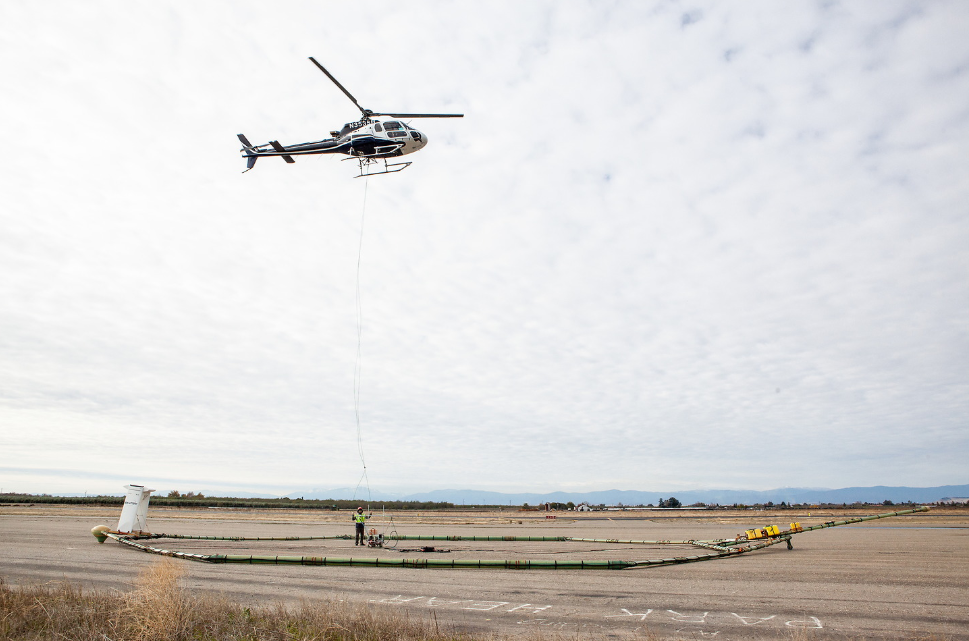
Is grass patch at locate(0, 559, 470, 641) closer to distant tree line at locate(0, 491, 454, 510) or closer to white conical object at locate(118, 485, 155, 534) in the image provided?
white conical object at locate(118, 485, 155, 534)

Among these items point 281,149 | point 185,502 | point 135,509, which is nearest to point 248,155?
point 281,149

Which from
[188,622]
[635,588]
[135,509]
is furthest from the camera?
[135,509]

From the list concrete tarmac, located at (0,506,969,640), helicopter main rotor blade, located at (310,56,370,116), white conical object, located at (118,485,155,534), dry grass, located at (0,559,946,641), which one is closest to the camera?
dry grass, located at (0,559,946,641)

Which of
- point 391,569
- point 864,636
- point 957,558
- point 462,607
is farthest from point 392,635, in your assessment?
point 957,558

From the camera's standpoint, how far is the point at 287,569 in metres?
20.3

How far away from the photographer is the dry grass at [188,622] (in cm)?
995

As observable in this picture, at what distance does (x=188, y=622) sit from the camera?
1058 centimetres

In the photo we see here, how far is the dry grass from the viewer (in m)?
9.95

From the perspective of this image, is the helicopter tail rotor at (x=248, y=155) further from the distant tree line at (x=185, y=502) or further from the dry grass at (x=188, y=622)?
the distant tree line at (x=185, y=502)

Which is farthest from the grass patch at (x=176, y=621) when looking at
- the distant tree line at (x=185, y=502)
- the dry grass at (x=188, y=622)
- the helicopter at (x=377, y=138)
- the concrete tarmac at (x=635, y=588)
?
the distant tree line at (x=185, y=502)

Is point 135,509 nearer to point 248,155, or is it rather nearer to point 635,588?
point 248,155

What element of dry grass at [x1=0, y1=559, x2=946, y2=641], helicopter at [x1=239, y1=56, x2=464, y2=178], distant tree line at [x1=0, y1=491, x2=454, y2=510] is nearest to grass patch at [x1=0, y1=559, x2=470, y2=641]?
dry grass at [x1=0, y1=559, x2=946, y2=641]

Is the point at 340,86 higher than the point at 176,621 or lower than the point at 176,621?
higher

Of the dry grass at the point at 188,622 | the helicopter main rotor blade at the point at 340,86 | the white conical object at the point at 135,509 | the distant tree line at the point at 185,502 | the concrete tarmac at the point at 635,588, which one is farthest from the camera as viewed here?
the distant tree line at the point at 185,502
